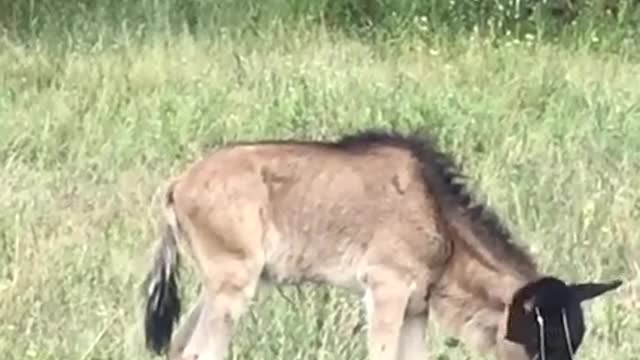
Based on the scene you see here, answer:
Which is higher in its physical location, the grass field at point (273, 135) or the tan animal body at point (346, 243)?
the tan animal body at point (346, 243)

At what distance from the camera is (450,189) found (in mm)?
8562

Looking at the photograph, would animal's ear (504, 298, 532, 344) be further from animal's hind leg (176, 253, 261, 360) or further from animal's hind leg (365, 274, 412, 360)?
animal's hind leg (176, 253, 261, 360)

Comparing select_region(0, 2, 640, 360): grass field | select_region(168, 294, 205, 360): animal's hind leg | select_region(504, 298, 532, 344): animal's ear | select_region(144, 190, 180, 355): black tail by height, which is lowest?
select_region(0, 2, 640, 360): grass field

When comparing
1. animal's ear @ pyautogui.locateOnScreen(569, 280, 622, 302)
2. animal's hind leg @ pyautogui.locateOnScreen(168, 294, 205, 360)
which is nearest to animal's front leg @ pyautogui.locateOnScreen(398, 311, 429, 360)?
animal's hind leg @ pyautogui.locateOnScreen(168, 294, 205, 360)

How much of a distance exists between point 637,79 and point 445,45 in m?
2.02

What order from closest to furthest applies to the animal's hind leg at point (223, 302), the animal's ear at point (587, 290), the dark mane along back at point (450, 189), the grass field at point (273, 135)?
the animal's ear at point (587, 290), the animal's hind leg at point (223, 302), the dark mane along back at point (450, 189), the grass field at point (273, 135)

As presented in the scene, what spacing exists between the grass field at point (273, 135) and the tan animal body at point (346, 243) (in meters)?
0.17

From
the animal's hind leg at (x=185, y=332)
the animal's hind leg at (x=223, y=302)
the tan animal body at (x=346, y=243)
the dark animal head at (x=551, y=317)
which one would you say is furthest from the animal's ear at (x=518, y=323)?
the animal's hind leg at (x=185, y=332)

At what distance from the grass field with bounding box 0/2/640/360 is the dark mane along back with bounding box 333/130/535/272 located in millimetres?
419

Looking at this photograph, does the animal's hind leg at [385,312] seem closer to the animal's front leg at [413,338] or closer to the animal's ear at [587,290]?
the animal's front leg at [413,338]

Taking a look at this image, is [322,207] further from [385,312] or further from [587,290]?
[587,290]

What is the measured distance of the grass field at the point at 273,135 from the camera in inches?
338

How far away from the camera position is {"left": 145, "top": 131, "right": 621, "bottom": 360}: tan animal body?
831 centimetres

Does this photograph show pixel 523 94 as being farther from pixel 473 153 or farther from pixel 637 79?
pixel 473 153
